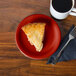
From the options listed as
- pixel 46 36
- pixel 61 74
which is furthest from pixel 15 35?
pixel 61 74

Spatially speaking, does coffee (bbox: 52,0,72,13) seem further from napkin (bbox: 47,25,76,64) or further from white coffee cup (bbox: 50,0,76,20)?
napkin (bbox: 47,25,76,64)

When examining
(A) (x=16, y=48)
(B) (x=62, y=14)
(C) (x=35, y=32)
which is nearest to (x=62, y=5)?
(B) (x=62, y=14)

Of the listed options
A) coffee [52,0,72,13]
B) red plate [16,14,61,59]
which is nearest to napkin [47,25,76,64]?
red plate [16,14,61,59]

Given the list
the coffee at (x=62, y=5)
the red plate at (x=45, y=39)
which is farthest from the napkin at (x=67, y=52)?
the coffee at (x=62, y=5)

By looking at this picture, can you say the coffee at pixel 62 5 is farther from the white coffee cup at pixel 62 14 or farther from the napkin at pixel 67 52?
the napkin at pixel 67 52

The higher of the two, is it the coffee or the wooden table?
the coffee

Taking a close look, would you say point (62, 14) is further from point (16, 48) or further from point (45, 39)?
point (16, 48)

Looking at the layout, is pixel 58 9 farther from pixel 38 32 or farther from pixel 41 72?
pixel 41 72
